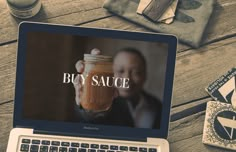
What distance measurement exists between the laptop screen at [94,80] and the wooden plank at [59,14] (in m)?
0.11

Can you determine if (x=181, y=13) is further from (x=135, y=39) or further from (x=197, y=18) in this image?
(x=135, y=39)

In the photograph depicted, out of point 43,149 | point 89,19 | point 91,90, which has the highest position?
point 89,19

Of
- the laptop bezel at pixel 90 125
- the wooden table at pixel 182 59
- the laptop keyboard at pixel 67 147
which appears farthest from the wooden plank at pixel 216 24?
the laptop keyboard at pixel 67 147

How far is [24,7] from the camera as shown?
2.76 feet

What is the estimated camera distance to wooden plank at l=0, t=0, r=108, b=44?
88cm

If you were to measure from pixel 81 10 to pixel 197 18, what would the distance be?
0.25 metres

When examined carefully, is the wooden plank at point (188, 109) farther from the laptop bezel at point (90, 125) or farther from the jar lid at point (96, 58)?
the jar lid at point (96, 58)

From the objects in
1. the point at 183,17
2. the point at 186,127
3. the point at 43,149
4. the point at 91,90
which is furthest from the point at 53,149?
the point at 183,17

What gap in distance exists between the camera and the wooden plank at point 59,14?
2.89 feet

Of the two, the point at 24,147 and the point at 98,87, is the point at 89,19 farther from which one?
the point at 24,147

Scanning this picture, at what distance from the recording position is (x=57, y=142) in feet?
2.62

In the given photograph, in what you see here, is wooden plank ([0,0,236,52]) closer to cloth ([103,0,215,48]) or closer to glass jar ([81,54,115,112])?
cloth ([103,0,215,48])

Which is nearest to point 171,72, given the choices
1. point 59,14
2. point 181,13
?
point 181,13

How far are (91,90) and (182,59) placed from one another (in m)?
0.21
